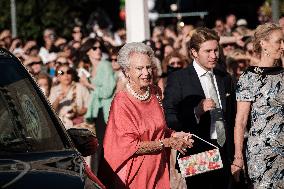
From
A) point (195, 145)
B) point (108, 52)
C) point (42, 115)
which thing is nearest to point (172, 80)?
point (195, 145)

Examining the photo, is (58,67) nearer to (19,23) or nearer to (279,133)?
(279,133)

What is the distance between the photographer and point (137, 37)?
12.7 m

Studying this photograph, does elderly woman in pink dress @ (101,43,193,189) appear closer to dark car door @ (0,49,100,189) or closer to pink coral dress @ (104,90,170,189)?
pink coral dress @ (104,90,170,189)

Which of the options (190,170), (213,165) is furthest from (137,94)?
(213,165)

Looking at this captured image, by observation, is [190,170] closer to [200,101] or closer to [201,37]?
[200,101]

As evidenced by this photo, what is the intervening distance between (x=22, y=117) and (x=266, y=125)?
263cm

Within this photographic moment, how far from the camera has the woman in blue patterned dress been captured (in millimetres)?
8773

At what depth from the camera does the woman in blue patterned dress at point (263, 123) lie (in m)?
8.77

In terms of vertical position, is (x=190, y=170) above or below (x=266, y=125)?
below

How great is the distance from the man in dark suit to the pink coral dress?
1.18 m

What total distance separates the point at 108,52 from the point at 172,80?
6.78m

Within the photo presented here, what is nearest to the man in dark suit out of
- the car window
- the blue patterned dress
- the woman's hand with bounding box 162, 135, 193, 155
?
the blue patterned dress

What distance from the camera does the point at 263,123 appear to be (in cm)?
880

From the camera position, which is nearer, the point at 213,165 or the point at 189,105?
the point at 213,165
